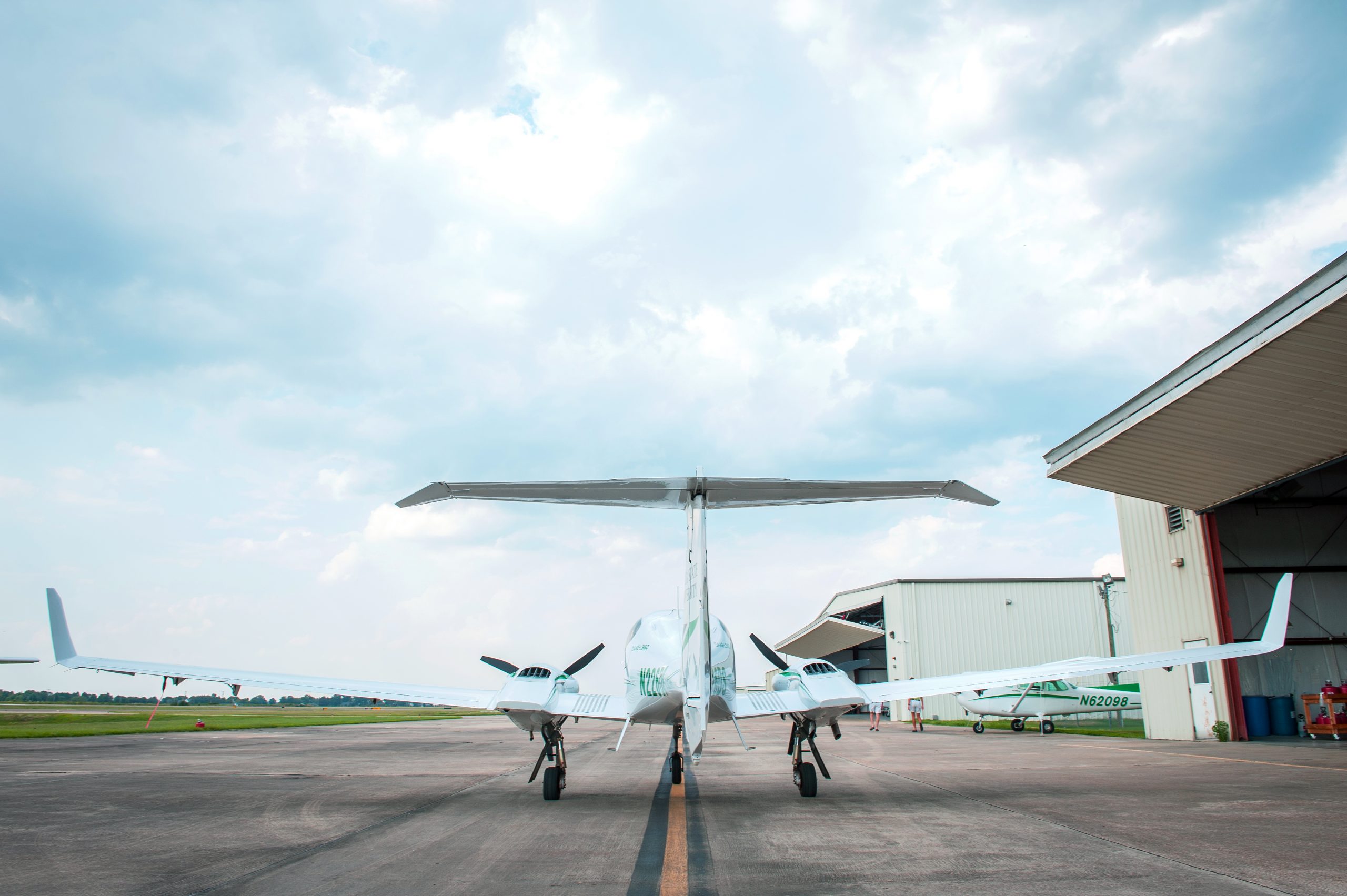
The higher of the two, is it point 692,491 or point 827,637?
point 692,491

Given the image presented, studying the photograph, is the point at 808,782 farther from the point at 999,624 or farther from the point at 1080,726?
the point at 999,624

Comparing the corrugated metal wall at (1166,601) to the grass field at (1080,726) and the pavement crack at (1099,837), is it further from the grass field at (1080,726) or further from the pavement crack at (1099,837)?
the pavement crack at (1099,837)

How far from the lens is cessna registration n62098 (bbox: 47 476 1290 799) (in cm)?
1034

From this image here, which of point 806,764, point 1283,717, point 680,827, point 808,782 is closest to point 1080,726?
point 1283,717

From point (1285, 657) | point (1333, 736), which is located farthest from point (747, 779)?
point (1285, 657)

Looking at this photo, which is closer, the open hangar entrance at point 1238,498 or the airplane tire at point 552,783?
the airplane tire at point 552,783

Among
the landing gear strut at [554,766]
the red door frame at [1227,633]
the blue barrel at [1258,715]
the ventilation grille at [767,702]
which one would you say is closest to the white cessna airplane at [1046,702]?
the blue barrel at [1258,715]

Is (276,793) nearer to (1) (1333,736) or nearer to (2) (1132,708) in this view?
(1) (1333,736)

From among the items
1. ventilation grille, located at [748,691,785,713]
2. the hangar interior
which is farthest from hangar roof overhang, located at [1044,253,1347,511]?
→ the hangar interior

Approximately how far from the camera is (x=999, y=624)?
140 feet

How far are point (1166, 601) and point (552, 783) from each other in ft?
69.5

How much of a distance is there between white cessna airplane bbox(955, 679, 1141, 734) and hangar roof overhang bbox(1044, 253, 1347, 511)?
45.4 feet

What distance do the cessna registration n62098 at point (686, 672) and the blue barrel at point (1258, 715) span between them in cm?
1336

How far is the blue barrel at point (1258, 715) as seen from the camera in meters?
23.2
